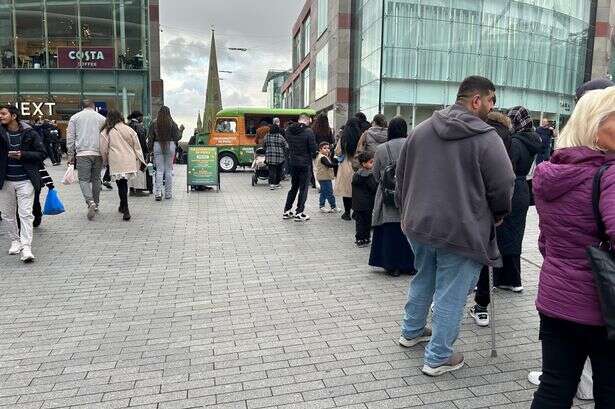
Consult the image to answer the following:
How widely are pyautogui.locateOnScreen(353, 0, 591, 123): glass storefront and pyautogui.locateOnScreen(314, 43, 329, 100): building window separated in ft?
18.2

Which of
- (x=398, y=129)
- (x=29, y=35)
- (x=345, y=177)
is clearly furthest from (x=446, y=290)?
(x=29, y=35)

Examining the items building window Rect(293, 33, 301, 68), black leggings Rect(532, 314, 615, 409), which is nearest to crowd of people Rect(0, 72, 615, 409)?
black leggings Rect(532, 314, 615, 409)

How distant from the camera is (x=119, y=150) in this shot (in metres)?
9.21

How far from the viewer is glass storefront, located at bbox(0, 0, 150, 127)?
84.3 feet

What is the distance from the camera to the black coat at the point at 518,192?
475cm

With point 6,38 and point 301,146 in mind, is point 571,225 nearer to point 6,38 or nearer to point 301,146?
point 301,146

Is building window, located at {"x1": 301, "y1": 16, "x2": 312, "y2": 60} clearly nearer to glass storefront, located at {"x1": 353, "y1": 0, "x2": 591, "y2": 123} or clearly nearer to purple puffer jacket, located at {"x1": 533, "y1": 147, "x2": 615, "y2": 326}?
glass storefront, located at {"x1": 353, "y1": 0, "x2": 591, "y2": 123}

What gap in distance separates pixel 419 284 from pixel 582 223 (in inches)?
67.0

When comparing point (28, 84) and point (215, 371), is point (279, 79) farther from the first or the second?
point (215, 371)

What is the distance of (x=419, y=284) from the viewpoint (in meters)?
3.76

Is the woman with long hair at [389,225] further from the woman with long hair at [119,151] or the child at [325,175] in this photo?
the woman with long hair at [119,151]

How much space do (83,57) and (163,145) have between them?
17.4m

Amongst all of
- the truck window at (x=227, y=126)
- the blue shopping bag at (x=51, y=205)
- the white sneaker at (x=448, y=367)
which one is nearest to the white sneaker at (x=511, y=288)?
the white sneaker at (x=448, y=367)

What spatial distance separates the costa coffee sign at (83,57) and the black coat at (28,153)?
69.9 feet
